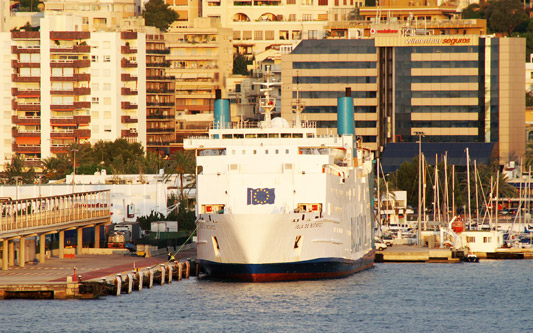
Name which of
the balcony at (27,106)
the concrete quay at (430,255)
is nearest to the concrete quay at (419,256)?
the concrete quay at (430,255)

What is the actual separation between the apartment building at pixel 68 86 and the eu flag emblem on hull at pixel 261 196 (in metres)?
114

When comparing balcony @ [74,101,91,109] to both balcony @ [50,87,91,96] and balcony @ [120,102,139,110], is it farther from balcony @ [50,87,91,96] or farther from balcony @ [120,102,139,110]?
balcony @ [120,102,139,110]

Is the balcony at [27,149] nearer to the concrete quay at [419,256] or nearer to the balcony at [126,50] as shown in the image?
the balcony at [126,50]

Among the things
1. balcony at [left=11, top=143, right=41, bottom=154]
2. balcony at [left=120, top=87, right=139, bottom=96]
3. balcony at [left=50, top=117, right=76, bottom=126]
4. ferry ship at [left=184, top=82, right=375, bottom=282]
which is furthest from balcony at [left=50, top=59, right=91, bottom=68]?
ferry ship at [left=184, top=82, right=375, bottom=282]

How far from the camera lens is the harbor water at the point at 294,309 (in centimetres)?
6712

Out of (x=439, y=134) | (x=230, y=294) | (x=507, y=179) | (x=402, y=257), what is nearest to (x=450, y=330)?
(x=230, y=294)

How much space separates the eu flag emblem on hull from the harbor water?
5.07 metres

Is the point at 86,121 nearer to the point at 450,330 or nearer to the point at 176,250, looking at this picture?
the point at 176,250

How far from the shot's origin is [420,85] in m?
183

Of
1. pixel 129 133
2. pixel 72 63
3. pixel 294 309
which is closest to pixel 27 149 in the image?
pixel 72 63

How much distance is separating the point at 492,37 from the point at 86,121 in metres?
61.7

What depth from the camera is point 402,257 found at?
105m

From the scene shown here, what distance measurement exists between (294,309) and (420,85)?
115 metres

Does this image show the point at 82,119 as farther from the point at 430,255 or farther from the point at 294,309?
the point at 294,309
